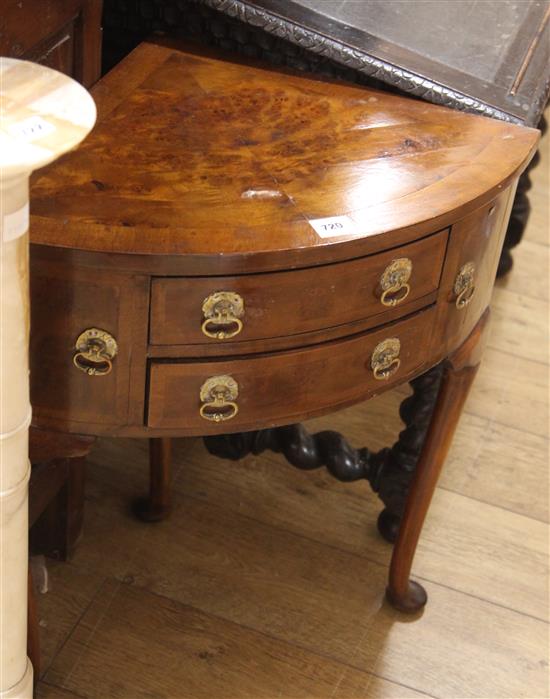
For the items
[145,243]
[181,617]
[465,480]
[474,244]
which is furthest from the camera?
[465,480]

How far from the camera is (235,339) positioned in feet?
3.21

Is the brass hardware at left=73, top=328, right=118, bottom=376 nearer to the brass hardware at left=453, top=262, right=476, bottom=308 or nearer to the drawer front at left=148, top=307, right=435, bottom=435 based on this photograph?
the drawer front at left=148, top=307, right=435, bottom=435

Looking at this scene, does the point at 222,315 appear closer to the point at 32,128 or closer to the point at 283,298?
the point at 283,298

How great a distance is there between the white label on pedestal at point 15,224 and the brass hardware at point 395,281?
1.11 ft

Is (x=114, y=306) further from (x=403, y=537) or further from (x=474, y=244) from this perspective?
(x=403, y=537)

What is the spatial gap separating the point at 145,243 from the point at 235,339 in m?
0.12

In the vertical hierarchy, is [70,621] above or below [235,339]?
below

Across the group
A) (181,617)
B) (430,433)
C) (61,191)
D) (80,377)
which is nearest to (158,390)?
(80,377)

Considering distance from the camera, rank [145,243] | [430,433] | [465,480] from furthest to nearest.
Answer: [465,480] < [430,433] < [145,243]

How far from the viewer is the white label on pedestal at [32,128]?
2.42 feet

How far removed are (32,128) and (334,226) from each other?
311 mm

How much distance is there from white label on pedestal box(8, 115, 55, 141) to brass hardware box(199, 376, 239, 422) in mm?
312

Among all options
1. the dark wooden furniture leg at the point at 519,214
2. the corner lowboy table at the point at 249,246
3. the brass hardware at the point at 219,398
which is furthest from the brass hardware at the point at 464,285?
the dark wooden furniture leg at the point at 519,214

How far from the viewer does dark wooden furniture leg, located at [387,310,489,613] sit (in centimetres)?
129
